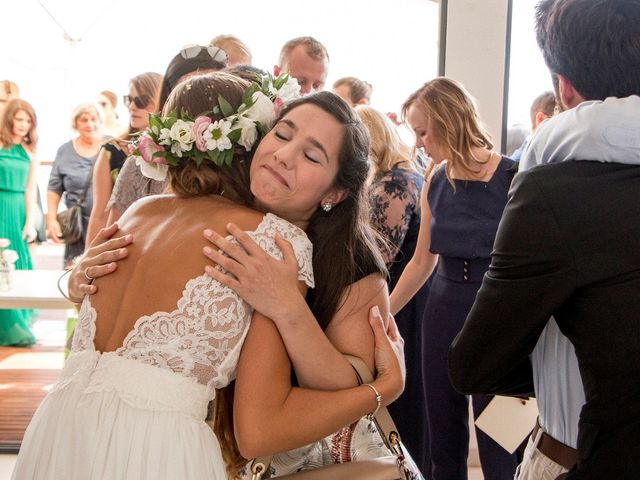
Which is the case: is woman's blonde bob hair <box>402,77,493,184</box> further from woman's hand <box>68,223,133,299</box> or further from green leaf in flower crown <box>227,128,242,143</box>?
woman's hand <box>68,223,133,299</box>

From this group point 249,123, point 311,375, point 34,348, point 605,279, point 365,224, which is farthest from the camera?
point 34,348

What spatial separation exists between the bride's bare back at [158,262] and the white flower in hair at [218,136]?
0.11 metres

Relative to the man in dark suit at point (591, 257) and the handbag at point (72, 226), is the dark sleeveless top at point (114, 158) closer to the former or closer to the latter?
the handbag at point (72, 226)

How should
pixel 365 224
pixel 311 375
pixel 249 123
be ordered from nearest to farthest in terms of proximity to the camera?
pixel 311 375 < pixel 249 123 < pixel 365 224

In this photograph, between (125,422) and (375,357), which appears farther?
(375,357)

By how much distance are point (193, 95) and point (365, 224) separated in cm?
49

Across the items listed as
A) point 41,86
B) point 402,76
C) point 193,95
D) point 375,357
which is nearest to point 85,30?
point 41,86

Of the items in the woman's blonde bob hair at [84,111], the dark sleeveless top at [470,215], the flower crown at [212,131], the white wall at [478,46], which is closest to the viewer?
the flower crown at [212,131]

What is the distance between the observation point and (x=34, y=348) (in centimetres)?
579

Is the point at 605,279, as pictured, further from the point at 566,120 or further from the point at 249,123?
the point at 249,123

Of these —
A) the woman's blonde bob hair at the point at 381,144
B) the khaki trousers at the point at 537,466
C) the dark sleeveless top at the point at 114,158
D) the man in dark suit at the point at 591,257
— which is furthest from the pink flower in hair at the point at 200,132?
the woman's blonde bob hair at the point at 381,144

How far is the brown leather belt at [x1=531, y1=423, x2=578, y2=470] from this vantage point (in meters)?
1.37

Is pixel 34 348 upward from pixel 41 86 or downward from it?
downward

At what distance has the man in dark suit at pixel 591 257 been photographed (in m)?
1.23
